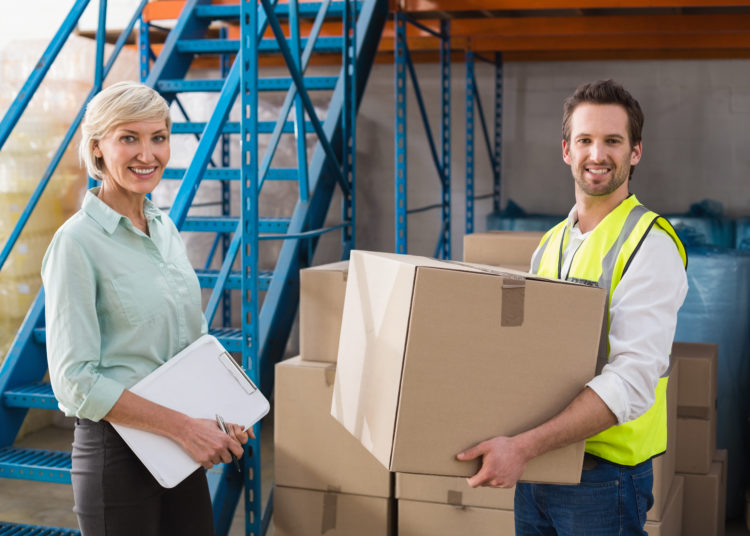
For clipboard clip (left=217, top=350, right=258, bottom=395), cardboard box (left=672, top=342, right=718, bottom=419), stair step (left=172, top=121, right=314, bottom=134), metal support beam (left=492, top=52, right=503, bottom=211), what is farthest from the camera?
metal support beam (left=492, top=52, right=503, bottom=211)

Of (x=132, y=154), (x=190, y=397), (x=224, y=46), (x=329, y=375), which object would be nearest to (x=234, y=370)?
(x=190, y=397)

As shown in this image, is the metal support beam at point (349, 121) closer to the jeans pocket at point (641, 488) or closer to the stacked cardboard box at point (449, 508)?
the stacked cardboard box at point (449, 508)

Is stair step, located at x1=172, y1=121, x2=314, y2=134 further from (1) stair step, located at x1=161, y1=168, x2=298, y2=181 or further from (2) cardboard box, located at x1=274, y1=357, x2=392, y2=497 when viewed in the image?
(2) cardboard box, located at x1=274, y1=357, x2=392, y2=497

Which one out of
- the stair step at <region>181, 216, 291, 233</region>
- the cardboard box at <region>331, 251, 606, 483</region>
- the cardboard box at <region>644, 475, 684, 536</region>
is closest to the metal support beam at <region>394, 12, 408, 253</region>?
the stair step at <region>181, 216, 291, 233</region>

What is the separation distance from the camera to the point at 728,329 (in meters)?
4.21

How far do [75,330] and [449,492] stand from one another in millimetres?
1879

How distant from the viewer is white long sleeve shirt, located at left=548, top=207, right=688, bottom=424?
1477 millimetres

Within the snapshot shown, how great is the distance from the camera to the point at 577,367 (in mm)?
1477

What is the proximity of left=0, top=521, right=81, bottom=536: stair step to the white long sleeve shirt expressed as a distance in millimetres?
2137

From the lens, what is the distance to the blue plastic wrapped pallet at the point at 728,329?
4160mm

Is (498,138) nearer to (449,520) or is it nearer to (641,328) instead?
(449,520)

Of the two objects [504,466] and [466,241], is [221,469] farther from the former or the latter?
[504,466]

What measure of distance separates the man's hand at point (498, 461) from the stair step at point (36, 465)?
1.76m

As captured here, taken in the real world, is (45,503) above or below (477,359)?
below
